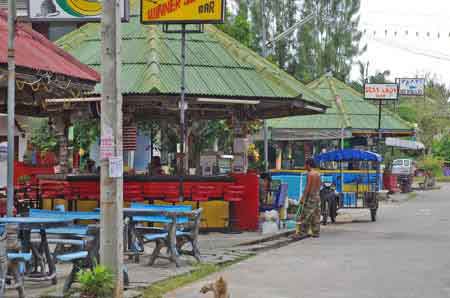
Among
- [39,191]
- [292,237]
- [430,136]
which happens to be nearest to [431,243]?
[292,237]

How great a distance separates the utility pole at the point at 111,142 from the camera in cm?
1052

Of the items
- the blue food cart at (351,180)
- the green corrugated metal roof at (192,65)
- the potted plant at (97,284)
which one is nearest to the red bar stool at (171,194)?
the green corrugated metal roof at (192,65)

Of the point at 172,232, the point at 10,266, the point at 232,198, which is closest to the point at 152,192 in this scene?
the point at 232,198

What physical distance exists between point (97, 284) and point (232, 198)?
10.4 meters

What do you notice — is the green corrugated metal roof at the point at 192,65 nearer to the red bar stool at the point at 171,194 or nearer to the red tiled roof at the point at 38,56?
the red bar stool at the point at 171,194

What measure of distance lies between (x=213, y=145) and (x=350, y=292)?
2820 cm

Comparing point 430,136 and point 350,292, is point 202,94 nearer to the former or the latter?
point 350,292

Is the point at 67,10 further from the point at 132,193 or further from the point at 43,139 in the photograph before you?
the point at 43,139

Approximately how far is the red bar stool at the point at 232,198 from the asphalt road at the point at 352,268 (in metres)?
1.79

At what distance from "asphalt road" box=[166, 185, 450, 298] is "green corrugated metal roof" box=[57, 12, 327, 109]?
3.93 meters

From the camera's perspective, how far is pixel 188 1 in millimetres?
19094

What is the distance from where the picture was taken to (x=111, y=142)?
1048 centimetres

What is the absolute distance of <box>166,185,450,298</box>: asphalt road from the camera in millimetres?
12281

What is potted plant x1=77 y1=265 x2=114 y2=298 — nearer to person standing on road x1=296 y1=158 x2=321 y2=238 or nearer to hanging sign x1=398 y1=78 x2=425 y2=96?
person standing on road x1=296 y1=158 x2=321 y2=238
